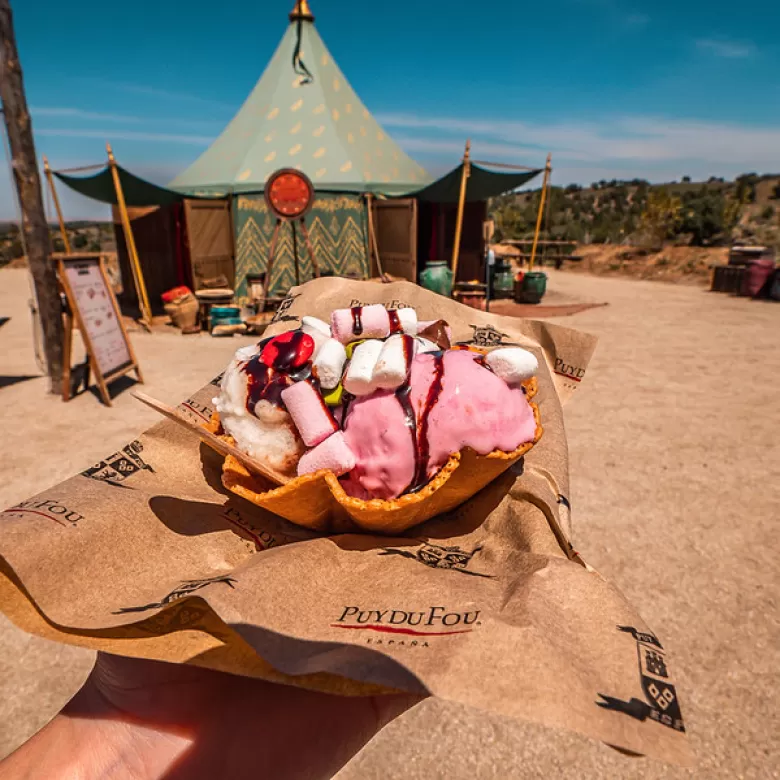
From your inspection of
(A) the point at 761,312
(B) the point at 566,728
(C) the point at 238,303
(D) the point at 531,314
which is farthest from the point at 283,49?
(B) the point at 566,728

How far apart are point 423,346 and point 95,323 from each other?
18.3 ft

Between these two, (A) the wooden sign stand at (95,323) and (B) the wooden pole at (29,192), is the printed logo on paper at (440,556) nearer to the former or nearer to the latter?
(A) the wooden sign stand at (95,323)

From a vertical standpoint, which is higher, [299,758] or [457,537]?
[457,537]

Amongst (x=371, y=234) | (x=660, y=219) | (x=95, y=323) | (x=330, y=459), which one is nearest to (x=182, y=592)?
(x=330, y=459)

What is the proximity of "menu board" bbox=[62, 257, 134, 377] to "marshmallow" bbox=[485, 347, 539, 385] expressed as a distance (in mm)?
5428

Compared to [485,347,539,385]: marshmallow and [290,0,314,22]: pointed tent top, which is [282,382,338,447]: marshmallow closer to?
[485,347,539,385]: marshmallow

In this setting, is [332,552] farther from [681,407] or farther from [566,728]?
[681,407]

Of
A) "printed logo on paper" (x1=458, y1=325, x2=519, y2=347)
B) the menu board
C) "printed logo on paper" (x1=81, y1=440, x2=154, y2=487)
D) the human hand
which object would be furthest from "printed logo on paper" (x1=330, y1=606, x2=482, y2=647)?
the menu board

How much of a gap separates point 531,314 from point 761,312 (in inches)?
186

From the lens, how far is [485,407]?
168 centimetres

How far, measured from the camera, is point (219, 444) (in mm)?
1584

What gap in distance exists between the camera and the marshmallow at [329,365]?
66.4 inches

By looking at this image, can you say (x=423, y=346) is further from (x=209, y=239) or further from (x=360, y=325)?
(x=209, y=239)

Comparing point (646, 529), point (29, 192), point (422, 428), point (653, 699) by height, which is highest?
point (29, 192)
